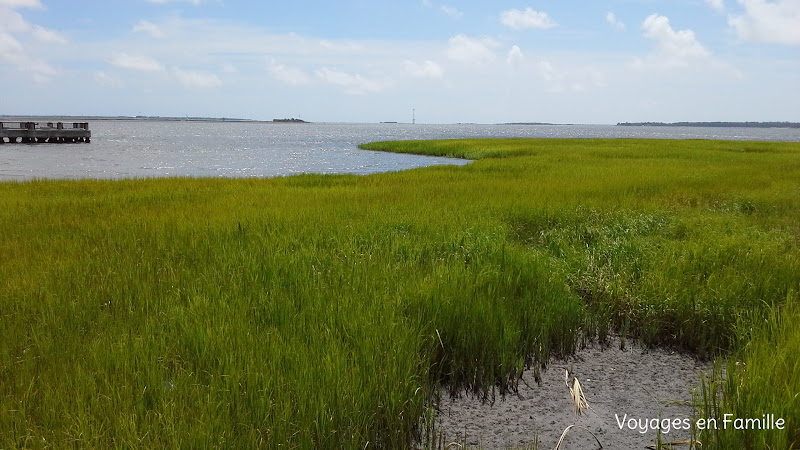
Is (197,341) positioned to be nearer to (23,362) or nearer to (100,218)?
(23,362)

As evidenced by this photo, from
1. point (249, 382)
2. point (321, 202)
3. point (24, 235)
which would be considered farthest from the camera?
point (321, 202)

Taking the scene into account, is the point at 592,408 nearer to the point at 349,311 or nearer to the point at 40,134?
the point at 349,311

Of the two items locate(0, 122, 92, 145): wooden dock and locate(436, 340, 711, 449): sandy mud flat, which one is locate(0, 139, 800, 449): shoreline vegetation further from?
locate(0, 122, 92, 145): wooden dock

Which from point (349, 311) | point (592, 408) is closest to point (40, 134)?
point (349, 311)

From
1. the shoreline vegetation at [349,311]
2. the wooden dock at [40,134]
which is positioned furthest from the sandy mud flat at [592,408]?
the wooden dock at [40,134]

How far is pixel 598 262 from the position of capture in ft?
26.1

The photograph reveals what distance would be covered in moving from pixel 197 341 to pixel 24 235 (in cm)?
712

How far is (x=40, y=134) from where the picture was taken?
56.4 metres

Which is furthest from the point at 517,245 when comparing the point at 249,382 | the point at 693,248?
the point at 249,382

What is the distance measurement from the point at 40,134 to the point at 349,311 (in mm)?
64664

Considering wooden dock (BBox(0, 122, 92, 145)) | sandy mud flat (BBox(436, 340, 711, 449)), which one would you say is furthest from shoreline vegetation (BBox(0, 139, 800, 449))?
wooden dock (BBox(0, 122, 92, 145))

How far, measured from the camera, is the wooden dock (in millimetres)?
54031

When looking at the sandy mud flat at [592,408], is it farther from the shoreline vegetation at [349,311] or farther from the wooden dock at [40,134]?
the wooden dock at [40,134]

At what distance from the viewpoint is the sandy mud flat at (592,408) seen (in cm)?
426
